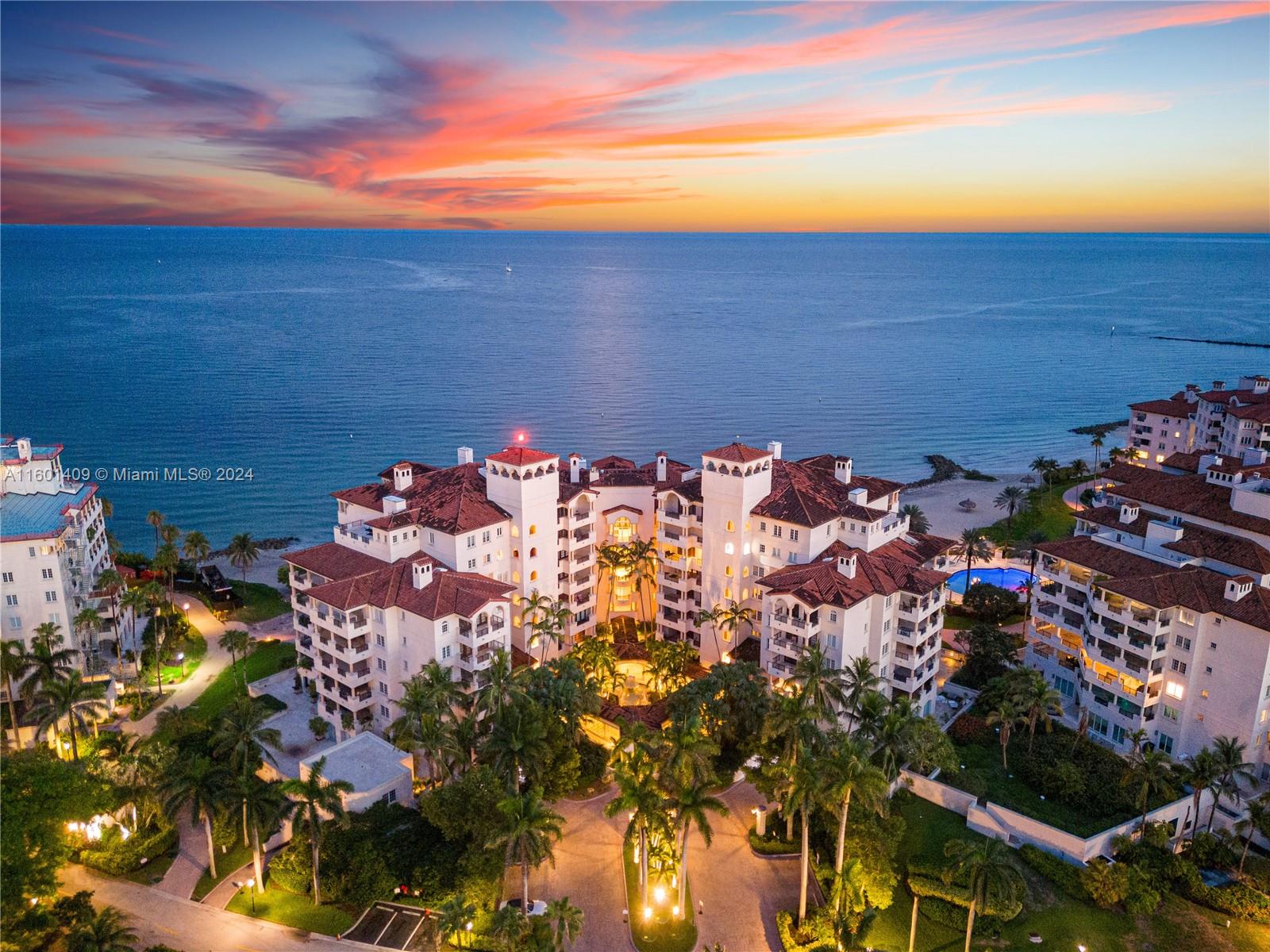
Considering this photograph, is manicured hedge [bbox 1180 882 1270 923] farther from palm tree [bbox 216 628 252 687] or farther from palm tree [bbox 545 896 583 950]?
palm tree [bbox 216 628 252 687]

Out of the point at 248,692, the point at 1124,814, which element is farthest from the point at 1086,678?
the point at 248,692

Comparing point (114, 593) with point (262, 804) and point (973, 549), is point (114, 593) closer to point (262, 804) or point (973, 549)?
point (262, 804)

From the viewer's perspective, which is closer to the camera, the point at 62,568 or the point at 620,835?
the point at 620,835

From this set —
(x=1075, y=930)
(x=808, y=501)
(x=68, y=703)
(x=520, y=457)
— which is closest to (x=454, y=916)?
(x=68, y=703)

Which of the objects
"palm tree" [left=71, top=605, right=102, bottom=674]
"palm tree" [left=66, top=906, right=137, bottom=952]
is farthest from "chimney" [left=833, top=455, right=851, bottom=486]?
"palm tree" [left=71, top=605, right=102, bottom=674]

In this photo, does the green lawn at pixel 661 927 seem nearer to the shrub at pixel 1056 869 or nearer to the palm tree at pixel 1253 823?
the shrub at pixel 1056 869

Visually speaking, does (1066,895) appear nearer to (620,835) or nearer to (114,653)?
(620,835)
